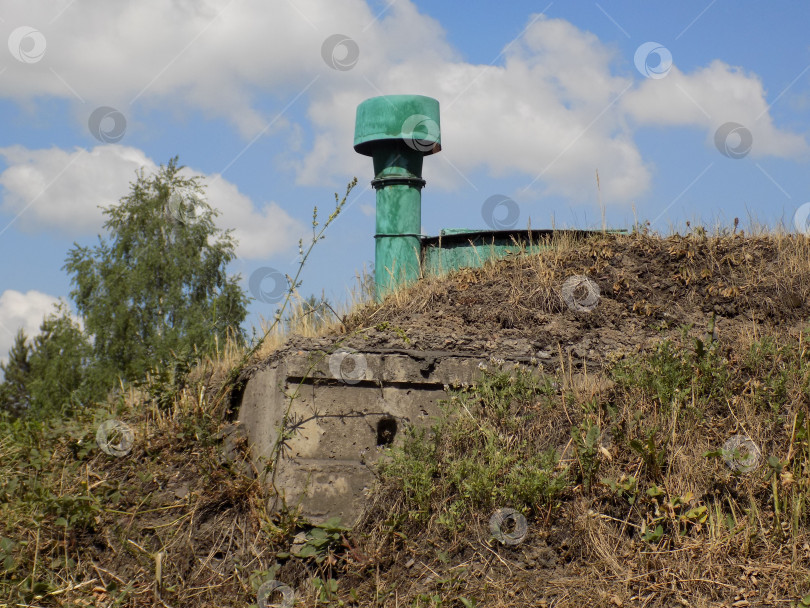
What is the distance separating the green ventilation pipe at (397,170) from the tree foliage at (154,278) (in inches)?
421

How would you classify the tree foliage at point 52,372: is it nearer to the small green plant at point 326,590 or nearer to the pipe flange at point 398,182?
the pipe flange at point 398,182

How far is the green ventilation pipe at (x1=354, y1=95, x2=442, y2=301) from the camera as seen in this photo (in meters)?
10.0

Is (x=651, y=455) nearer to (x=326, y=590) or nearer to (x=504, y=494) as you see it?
(x=504, y=494)

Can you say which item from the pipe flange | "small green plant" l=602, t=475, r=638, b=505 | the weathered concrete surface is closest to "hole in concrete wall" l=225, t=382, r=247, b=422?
the weathered concrete surface

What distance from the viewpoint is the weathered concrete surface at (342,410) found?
18.2 ft

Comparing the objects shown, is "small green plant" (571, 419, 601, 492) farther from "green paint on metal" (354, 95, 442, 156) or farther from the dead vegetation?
"green paint on metal" (354, 95, 442, 156)

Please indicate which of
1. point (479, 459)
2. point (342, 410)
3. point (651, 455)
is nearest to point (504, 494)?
point (479, 459)

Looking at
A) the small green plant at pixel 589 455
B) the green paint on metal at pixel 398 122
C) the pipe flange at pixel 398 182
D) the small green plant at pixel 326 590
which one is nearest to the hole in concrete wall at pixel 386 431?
the small green plant at pixel 326 590

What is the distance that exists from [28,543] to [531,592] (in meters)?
3.77

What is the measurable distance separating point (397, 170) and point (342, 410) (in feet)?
16.7

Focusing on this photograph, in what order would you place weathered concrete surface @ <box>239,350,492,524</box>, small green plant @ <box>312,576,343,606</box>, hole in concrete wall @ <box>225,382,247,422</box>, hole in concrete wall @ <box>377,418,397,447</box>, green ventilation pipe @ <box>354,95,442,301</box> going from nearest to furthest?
1. small green plant @ <box>312,576,343,606</box>
2. weathered concrete surface @ <box>239,350,492,524</box>
3. hole in concrete wall @ <box>377,418,397,447</box>
4. hole in concrete wall @ <box>225,382,247,422</box>
5. green ventilation pipe @ <box>354,95,442,301</box>

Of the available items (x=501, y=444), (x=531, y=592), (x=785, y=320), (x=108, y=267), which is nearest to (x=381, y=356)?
(x=501, y=444)

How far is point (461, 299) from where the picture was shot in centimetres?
738

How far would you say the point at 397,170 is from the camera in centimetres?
1007
